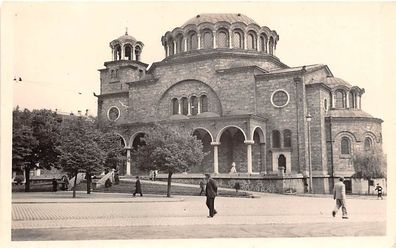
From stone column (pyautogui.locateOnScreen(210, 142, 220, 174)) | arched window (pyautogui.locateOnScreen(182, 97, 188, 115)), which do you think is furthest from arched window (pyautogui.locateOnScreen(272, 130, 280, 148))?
arched window (pyautogui.locateOnScreen(182, 97, 188, 115))

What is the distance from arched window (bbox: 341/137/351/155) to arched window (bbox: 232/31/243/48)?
11670 millimetres

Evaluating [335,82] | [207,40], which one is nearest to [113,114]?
[207,40]

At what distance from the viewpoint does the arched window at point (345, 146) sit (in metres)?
34.5

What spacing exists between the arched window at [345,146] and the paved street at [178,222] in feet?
52.9

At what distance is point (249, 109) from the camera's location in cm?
3481

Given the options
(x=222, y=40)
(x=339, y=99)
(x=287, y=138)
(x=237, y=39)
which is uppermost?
(x=237, y=39)

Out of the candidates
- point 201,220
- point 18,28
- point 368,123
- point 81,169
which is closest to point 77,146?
point 81,169

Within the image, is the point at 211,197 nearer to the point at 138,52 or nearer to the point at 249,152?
the point at 249,152

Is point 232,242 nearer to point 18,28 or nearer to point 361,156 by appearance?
point 18,28

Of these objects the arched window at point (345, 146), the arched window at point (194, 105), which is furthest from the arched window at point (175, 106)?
the arched window at point (345, 146)

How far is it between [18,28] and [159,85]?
23355 millimetres

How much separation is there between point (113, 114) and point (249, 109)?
47.0 feet

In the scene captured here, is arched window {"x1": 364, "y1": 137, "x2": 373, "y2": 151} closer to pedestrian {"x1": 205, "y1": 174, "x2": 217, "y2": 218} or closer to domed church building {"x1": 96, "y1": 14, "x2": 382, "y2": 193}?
domed church building {"x1": 96, "y1": 14, "x2": 382, "y2": 193}

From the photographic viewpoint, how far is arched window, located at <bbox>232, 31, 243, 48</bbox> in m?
37.7
